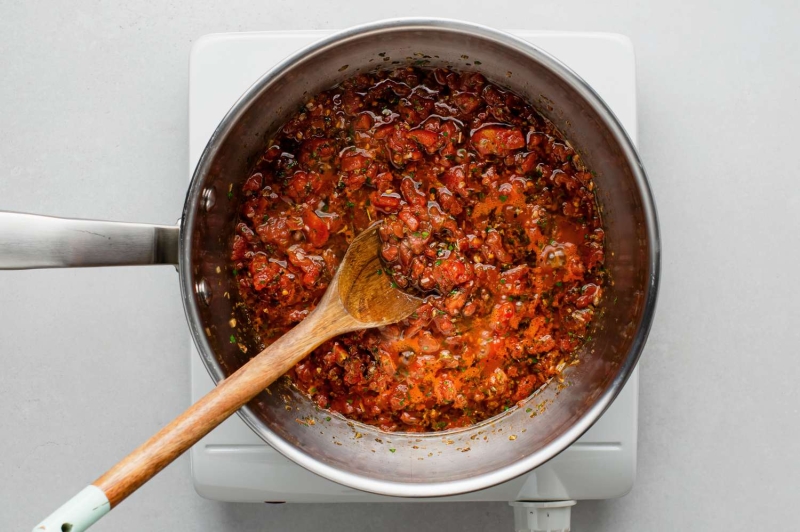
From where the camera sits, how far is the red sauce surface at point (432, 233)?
5.43 ft

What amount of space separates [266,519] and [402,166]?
3.68ft

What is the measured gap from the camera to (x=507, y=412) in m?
1.70

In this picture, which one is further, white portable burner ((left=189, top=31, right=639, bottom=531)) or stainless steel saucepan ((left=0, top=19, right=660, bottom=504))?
white portable burner ((left=189, top=31, right=639, bottom=531))

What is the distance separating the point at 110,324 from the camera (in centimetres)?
198

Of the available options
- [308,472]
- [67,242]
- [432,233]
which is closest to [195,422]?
[67,242]

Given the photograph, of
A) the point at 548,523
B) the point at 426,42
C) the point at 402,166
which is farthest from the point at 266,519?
the point at 426,42

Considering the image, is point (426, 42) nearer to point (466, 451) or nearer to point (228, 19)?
point (228, 19)

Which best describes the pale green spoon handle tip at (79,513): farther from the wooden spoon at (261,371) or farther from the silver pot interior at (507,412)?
the silver pot interior at (507,412)

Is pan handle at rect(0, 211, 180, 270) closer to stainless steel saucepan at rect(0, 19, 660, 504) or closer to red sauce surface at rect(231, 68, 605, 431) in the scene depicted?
stainless steel saucepan at rect(0, 19, 660, 504)

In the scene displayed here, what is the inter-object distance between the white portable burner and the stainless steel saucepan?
15 cm

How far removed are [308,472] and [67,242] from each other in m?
0.82

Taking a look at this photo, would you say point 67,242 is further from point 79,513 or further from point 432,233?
point 432,233

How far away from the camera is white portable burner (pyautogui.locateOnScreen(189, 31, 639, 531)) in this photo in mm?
1686

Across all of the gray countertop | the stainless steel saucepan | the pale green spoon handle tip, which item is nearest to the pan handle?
the stainless steel saucepan
